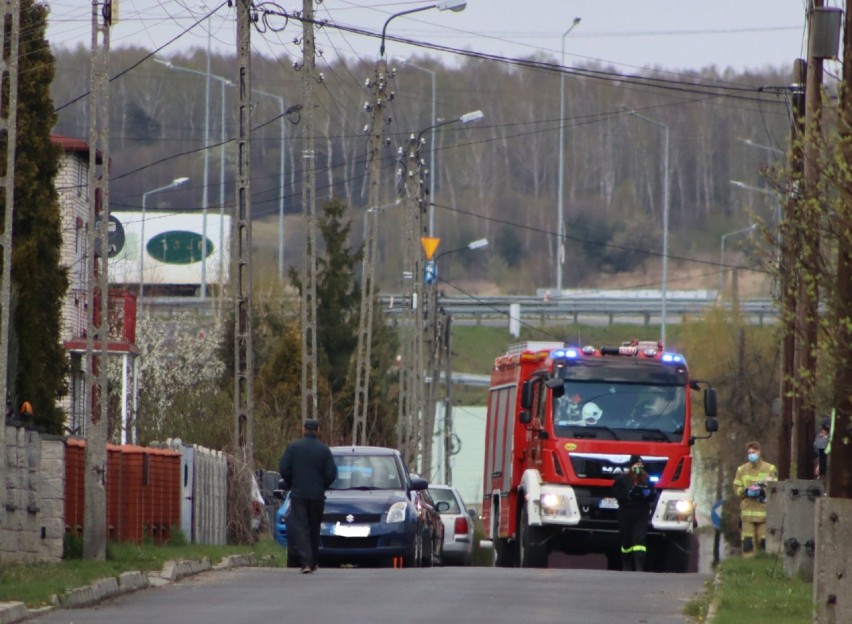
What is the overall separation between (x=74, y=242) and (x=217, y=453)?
51.2 ft

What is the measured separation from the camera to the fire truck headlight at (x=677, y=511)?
25078mm

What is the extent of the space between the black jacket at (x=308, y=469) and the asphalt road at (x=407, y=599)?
0.94 metres

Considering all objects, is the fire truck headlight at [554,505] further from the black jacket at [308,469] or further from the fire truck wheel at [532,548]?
the black jacket at [308,469]

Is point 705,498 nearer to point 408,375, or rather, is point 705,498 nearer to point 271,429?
point 408,375

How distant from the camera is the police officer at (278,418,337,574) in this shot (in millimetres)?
20797

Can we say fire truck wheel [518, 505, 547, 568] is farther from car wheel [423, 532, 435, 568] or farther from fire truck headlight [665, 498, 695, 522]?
fire truck headlight [665, 498, 695, 522]

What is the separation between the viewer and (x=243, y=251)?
29.8 metres

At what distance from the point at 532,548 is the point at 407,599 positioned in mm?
9292

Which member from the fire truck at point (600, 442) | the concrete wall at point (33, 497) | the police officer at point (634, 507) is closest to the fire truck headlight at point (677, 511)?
the fire truck at point (600, 442)

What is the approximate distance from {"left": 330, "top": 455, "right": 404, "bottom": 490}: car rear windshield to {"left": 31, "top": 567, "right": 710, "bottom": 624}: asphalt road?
2756 mm

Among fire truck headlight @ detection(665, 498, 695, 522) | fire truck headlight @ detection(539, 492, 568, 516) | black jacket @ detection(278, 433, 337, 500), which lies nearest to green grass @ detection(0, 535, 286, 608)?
black jacket @ detection(278, 433, 337, 500)

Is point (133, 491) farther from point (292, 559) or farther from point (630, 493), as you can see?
point (630, 493)

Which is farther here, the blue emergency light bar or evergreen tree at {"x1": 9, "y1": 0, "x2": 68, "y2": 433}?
evergreen tree at {"x1": 9, "y1": 0, "x2": 68, "y2": 433}

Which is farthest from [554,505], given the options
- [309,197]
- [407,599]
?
[309,197]
